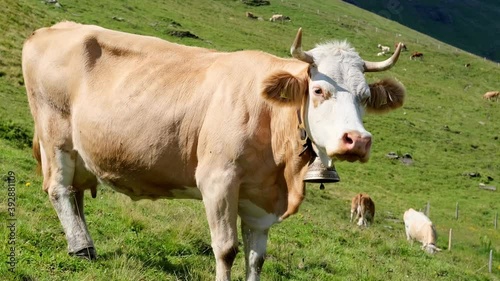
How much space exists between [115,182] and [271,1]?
8530 centimetres

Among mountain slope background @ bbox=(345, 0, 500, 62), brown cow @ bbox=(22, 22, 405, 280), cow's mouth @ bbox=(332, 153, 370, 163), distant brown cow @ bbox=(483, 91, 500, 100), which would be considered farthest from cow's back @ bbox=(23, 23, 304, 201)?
mountain slope background @ bbox=(345, 0, 500, 62)

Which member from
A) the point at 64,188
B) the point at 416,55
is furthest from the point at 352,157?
the point at 416,55

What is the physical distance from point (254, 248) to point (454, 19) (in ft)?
543

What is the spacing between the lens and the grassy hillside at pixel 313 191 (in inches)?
287

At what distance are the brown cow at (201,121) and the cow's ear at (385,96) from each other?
1 centimetres

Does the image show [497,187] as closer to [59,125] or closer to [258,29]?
[59,125]

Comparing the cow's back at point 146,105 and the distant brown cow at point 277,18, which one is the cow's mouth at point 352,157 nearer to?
the cow's back at point 146,105

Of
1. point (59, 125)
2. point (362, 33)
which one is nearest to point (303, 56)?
point (59, 125)

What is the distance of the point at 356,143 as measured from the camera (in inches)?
190

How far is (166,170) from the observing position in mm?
5992

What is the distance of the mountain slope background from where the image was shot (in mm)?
147250

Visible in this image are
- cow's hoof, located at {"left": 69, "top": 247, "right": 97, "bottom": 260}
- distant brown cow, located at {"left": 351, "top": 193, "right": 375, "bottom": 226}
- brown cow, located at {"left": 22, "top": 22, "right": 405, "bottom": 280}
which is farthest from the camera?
distant brown cow, located at {"left": 351, "top": 193, "right": 375, "bottom": 226}

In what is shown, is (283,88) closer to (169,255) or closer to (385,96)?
(385,96)

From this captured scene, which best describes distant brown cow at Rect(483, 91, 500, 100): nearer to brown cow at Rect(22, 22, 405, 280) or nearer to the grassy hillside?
the grassy hillside
